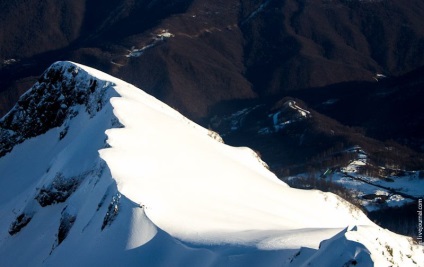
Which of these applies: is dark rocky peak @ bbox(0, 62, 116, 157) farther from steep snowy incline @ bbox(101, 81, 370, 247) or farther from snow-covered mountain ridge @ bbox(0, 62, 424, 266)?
steep snowy incline @ bbox(101, 81, 370, 247)

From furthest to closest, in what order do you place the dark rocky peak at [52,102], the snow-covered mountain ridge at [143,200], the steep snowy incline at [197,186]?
the dark rocky peak at [52,102], the steep snowy incline at [197,186], the snow-covered mountain ridge at [143,200]

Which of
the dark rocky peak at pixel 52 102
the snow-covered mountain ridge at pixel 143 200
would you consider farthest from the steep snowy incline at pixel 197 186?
the dark rocky peak at pixel 52 102

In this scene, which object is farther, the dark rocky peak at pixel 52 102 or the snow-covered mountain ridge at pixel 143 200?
the dark rocky peak at pixel 52 102

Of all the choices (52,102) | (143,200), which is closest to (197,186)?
(143,200)

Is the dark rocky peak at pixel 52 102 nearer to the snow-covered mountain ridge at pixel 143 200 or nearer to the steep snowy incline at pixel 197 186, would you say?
the snow-covered mountain ridge at pixel 143 200

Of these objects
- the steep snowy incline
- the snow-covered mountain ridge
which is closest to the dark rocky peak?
the snow-covered mountain ridge

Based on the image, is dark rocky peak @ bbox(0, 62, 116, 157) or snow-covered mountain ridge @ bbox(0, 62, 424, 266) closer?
snow-covered mountain ridge @ bbox(0, 62, 424, 266)
